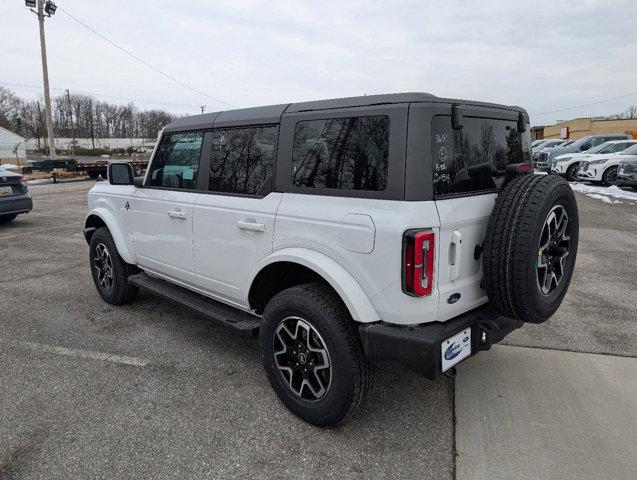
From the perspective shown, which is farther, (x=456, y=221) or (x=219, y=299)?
(x=219, y=299)

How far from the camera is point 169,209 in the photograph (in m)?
3.77

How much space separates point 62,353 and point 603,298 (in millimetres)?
5420

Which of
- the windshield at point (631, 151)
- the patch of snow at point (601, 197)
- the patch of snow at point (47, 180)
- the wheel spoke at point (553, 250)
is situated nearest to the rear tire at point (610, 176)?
the windshield at point (631, 151)

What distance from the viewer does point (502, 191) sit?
2607 mm

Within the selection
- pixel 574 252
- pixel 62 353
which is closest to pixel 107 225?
pixel 62 353

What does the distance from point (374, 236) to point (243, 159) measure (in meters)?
1.35

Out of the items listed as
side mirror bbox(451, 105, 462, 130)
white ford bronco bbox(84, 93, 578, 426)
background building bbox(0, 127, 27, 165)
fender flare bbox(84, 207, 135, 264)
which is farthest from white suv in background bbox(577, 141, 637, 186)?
background building bbox(0, 127, 27, 165)

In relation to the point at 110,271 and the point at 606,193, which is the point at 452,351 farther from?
the point at 606,193

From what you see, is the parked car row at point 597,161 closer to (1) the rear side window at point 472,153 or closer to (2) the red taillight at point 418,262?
(1) the rear side window at point 472,153

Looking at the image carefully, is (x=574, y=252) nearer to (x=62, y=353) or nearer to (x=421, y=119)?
(x=421, y=119)

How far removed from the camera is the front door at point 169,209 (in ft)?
12.0

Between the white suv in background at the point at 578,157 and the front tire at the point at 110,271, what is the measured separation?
17783 mm

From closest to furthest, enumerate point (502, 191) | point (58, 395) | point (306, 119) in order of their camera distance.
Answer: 1. point (502, 191)
2. point (306, 119)
3. point (58, 395)

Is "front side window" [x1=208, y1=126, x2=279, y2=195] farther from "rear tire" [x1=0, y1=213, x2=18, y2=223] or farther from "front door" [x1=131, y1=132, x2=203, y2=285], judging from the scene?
"rear tire" [x1=0, y1=213, x2=18, y2=223]
